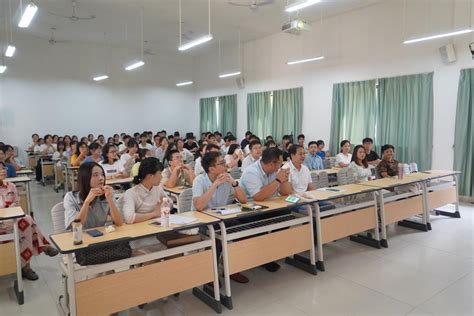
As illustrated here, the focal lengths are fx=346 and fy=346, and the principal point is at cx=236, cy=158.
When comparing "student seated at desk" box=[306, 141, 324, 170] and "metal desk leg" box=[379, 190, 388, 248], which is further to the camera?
"student seated at desk" box=[306, 141, 324, 170]

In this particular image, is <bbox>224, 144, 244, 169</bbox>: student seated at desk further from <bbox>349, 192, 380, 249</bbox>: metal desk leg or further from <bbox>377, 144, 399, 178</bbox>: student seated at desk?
<bbox>349, 192, 380, 249</bbox>: metal desk leg

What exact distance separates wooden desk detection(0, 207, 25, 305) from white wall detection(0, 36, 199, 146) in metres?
8.97

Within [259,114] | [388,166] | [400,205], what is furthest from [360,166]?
[259,114]

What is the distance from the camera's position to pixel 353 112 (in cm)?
830

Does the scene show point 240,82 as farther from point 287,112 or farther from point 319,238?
point 319,238

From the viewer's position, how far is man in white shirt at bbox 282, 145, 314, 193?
4227 mm

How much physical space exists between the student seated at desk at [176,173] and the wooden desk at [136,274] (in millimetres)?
1867

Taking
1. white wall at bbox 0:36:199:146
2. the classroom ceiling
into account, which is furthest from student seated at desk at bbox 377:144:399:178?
white wall at bbox 0:36:199:146

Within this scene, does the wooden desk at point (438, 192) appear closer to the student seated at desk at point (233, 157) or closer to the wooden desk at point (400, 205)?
the wooden desk at point (400, 205)

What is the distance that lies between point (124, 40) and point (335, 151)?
25.0ft

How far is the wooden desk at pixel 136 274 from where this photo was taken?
228cm

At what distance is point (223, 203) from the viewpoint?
3.51 meters

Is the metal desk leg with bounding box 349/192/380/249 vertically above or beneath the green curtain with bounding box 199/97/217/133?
beneath

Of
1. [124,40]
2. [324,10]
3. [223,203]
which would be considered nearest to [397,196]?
[223,203]
